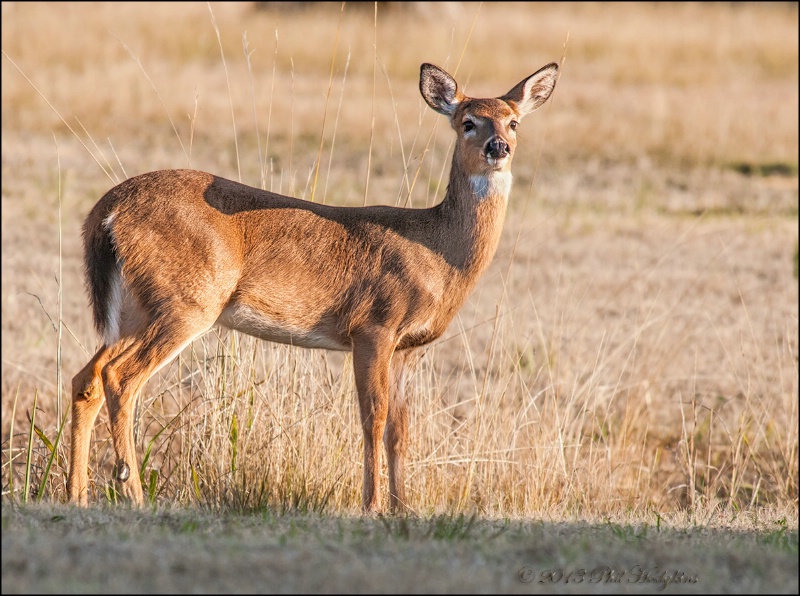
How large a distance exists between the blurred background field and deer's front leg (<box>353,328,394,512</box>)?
1.49 ft

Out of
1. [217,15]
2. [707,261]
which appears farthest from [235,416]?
[217,15]

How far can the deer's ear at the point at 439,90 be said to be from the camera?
22.9 ft

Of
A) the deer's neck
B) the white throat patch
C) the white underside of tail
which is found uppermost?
the white throat patch

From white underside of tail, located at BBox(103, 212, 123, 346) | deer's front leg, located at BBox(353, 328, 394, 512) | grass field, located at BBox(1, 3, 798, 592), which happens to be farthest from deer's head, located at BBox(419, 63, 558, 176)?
white underside of tail, located at BBox(103, 212, 123, 346)

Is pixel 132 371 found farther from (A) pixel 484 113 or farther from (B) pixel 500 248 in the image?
(B) pixel 500 248

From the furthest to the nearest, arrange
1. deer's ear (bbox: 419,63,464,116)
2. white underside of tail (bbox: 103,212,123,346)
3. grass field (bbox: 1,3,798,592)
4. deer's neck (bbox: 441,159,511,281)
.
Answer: deer's ear (bbox: 419,63,464,116), deer's neck (bbox: 441,159,511,281), grass field (bbox: 1,3,798,592), white underside of tail (bbox: 103,212,123,346)

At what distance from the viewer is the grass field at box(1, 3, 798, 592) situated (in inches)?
255

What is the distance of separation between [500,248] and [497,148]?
750 centimetres

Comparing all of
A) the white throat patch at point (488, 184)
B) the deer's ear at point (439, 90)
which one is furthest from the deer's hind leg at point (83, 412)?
the deer's ear at point (439, 90)

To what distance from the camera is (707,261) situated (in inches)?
576

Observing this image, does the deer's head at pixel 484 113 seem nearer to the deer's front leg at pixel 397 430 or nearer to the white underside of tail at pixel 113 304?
the deer's front leg at pixel 397 430

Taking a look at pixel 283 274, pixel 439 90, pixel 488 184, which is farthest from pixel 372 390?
pixel 439 90

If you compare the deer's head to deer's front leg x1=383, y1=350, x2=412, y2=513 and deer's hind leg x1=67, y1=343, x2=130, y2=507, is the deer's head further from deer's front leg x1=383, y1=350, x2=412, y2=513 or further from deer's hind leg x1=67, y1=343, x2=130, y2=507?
deer's hind leg x1=67, y1=343, x2=130, y2=507

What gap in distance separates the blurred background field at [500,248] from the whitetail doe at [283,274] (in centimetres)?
51
